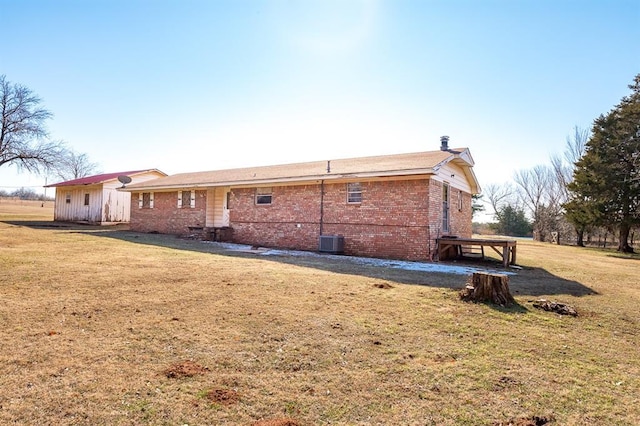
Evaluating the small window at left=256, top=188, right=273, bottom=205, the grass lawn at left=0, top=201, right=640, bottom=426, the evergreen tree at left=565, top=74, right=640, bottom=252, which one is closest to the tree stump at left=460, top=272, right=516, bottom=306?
the grass lawn at left=0, top=201, right=640, bottom=426

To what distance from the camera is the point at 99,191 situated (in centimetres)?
2433

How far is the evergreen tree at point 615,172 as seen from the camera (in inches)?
854

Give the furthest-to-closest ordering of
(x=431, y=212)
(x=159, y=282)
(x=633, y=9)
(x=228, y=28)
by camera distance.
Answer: (x=431, y=212) < (x=228, y=28) < (x=633, y=9) < (x=159, y=282)

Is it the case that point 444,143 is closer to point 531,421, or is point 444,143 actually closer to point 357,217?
point 357,217

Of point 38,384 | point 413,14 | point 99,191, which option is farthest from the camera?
point 99,191

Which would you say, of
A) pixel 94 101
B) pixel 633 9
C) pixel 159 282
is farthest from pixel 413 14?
pixel 94 101

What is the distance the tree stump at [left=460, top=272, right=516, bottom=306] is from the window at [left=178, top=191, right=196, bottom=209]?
15.3 metres

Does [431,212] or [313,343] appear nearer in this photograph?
[313,343]

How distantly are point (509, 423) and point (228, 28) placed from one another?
1135 centimetres

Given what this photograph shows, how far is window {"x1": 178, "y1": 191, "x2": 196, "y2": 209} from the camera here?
18.4 m

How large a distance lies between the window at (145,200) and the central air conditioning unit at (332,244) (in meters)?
12.0

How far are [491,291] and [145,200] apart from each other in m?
19.5

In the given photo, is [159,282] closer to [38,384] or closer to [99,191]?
[38,384]

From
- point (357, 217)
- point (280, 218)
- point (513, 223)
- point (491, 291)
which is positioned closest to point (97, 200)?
point (280, 218)
